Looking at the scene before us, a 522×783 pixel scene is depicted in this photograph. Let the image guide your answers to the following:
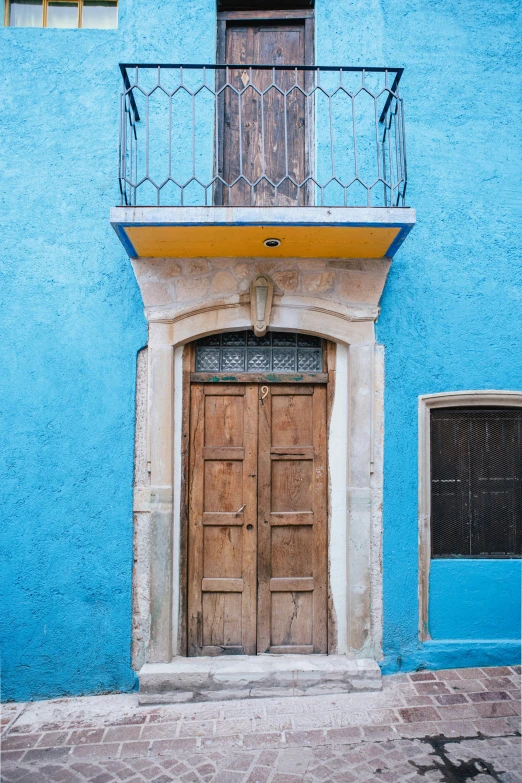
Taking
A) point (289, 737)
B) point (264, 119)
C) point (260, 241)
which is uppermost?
point (264, 119)

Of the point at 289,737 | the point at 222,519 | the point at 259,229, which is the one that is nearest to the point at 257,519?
the point at 222,519

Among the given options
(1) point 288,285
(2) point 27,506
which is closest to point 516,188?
(1) point 288,285

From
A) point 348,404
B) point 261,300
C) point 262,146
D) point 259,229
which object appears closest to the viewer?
point 259,229

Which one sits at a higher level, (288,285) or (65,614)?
(288,285)

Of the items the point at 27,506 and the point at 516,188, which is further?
the point at 516,188

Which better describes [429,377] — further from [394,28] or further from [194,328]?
[394,28]

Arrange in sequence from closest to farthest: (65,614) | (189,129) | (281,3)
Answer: (65,614)
(189,129)
(281,3)

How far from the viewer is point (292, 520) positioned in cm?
442

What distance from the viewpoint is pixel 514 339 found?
4.45 metres

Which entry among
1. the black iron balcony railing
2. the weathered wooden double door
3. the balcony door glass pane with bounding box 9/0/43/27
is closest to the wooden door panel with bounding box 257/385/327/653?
the weathered wooden double door

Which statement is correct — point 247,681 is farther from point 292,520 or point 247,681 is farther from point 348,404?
point 348,404

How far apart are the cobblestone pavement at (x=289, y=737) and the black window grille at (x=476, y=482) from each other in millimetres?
1044

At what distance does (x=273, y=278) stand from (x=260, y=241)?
383mm

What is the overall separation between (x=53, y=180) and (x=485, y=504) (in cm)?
463
